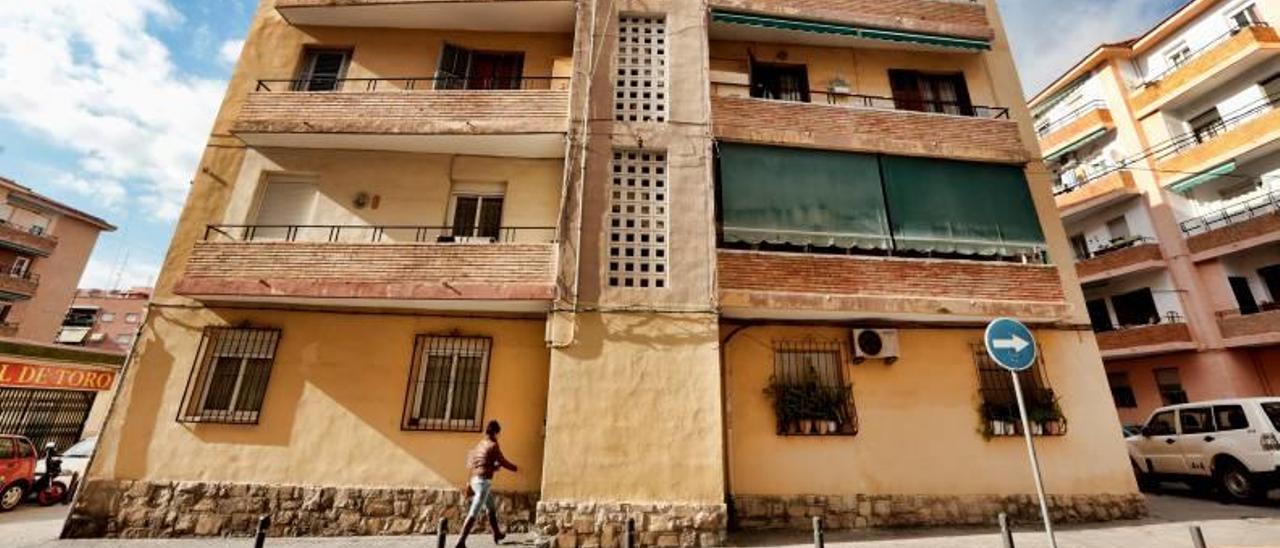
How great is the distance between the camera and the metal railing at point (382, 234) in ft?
30.6

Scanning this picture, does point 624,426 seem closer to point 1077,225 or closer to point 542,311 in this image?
point 542,311

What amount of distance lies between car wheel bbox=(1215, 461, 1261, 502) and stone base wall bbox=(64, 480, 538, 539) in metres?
12.3

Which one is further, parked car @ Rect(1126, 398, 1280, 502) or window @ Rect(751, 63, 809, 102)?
window @ Rect(751, 63, 809, 102)

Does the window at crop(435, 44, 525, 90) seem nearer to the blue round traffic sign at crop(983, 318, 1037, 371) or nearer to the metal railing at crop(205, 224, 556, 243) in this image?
the metal railing at crop(205, 224, 556, 243)

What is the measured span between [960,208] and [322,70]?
13.2 metres

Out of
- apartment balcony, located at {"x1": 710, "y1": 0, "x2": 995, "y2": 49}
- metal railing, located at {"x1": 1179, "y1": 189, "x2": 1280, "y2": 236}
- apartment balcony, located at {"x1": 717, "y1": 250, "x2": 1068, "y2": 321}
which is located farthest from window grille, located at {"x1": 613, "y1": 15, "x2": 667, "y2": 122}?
metal railing, located at {"x1": 1179, "y1": 189, "x2": 1280, "y2": 236}

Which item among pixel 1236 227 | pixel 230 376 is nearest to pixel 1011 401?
pixel 230 376

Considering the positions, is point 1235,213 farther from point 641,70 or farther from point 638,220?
point 638,220

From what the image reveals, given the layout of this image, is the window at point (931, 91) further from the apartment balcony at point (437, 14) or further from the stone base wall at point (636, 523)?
the stone base wall at point (636, 523)

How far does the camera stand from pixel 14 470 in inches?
391

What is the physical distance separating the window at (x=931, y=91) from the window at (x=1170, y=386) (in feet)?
51.5

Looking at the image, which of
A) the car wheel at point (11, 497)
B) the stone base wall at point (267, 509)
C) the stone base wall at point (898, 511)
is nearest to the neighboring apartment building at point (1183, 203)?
the stone base wall at point (898, 511)

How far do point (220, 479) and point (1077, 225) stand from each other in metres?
29.6

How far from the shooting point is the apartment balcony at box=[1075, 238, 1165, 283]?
1867 cm
